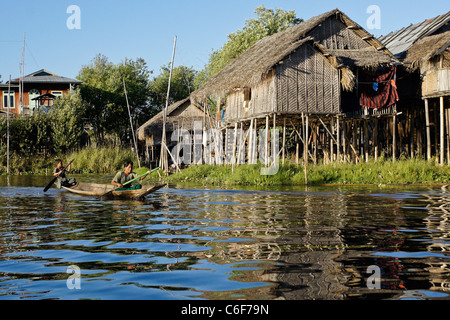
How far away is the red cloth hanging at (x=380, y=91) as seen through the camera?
24547mm

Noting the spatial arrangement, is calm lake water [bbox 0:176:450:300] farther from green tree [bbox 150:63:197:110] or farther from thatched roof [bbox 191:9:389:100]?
green tree [bbox 150:63:197:110]

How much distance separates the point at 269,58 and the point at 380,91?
5.81 metres

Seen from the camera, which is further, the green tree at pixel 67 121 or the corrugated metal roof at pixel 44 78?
the corrugated metal roof at pixel 44 78

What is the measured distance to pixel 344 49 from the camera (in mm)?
26250

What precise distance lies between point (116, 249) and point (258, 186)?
13.0 m

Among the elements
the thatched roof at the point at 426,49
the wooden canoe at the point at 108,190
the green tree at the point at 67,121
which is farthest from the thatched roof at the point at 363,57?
the green tree at the point at 67,121

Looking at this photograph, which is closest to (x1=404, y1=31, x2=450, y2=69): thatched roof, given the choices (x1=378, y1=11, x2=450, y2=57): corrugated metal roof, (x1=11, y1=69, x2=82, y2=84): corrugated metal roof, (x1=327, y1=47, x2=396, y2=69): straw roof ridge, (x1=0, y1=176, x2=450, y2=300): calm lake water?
(x1=378, y1=11, x2=450, y2=57): corrugated metal roof

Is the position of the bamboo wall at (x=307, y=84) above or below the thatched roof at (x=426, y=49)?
below

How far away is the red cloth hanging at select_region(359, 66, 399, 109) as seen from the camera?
2455 cm

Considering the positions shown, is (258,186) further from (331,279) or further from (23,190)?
(331,279)

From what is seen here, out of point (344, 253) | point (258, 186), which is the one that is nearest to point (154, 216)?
point (344, 253)

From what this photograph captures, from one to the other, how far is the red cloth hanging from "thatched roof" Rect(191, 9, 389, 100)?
105 centimetres

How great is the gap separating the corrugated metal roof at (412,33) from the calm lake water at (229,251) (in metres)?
16.5

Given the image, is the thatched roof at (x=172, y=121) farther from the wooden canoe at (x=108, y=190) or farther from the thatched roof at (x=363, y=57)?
the wooden canoe at (x=108, y=190)
